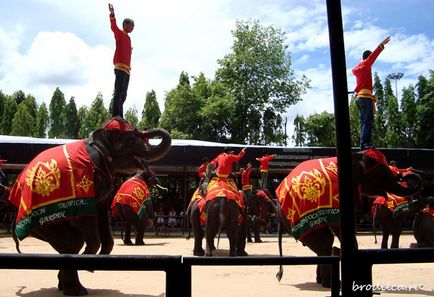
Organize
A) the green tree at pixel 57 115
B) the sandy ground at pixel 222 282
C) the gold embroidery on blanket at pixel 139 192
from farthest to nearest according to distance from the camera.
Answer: the green tree at pixel 57 115
the gold embroidery on blanket at pixel 139 192
the sandy ground at pixel 222 282

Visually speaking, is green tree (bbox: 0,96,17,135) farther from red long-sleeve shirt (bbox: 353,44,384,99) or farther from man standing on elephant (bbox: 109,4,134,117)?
red long-sleeve shirt (bbox: 353,44,384,99)

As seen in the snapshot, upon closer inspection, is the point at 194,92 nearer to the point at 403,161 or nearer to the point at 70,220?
the point at 403,161

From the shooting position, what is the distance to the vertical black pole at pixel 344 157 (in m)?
2.52

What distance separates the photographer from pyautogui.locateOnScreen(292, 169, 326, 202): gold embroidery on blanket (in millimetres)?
6605

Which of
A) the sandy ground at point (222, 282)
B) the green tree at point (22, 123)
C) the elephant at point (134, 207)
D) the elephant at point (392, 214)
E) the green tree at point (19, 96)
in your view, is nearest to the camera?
the sandy ground at point (222, 282)

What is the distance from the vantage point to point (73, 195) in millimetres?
6031

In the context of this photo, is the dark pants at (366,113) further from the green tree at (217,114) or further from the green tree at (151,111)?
the green tree at (151,111)

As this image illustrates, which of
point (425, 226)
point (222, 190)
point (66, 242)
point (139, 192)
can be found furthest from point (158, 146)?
point (139, 192)

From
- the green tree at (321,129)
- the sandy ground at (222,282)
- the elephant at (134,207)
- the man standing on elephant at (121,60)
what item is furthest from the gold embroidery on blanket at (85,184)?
the green tree at (321,129)

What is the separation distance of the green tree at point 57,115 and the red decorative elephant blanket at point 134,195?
2841 centimetres

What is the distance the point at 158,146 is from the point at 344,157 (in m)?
4.86

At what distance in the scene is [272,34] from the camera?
40.3m

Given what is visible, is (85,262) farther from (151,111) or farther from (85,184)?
(151,111)

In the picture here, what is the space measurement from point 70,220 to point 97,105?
3554 centimetres
